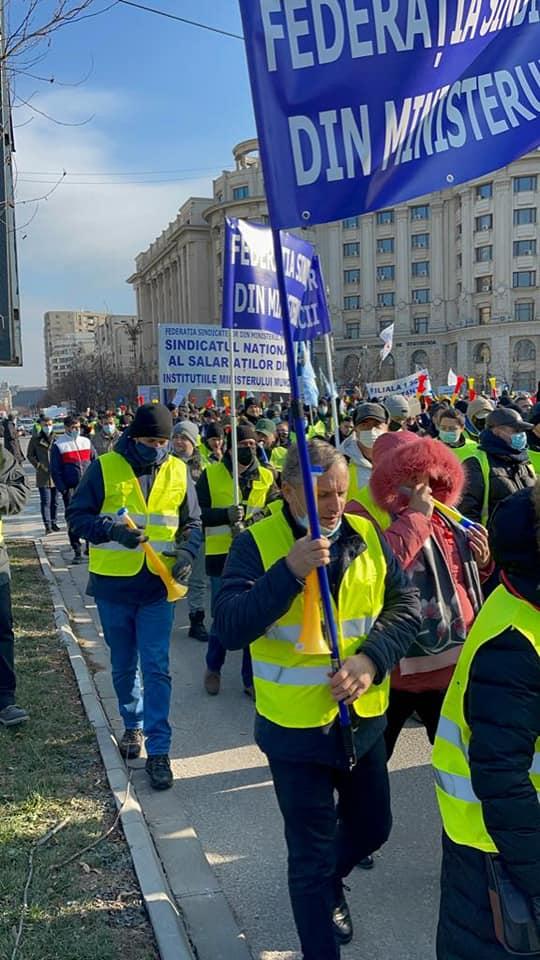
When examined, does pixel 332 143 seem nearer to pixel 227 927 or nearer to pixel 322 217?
pixel 322 217

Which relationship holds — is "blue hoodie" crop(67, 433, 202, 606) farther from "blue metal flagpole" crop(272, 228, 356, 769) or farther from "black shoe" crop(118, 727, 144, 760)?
"blue metal flagpole" crop(272, 228, 356, 769)

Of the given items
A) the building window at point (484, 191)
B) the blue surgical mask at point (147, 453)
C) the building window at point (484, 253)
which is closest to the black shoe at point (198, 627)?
the blue surgical mask at point (147, 453)

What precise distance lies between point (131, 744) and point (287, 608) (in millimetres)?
2636

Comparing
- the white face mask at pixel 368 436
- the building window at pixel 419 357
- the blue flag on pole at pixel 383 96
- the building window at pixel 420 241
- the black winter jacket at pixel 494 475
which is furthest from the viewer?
the building window at pixel 419 357

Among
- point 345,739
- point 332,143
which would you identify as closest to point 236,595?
point 345,739

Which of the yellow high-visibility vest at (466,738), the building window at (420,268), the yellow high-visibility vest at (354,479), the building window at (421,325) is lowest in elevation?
the yellow high-visibility vest at (466,738)

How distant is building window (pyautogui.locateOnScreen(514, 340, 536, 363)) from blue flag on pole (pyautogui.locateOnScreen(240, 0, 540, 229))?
74582 mm

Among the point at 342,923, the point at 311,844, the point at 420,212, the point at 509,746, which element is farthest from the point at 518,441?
the point at 420,212

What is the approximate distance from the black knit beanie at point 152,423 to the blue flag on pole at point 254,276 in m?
2.12

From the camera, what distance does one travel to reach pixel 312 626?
2.58 meters

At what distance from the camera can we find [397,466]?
350 centimetres

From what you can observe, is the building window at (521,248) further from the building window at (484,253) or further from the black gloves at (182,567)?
the black gloves at (182,567)

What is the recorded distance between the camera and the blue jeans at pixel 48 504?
13.2 meters

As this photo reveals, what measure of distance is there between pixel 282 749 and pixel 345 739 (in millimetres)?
211
